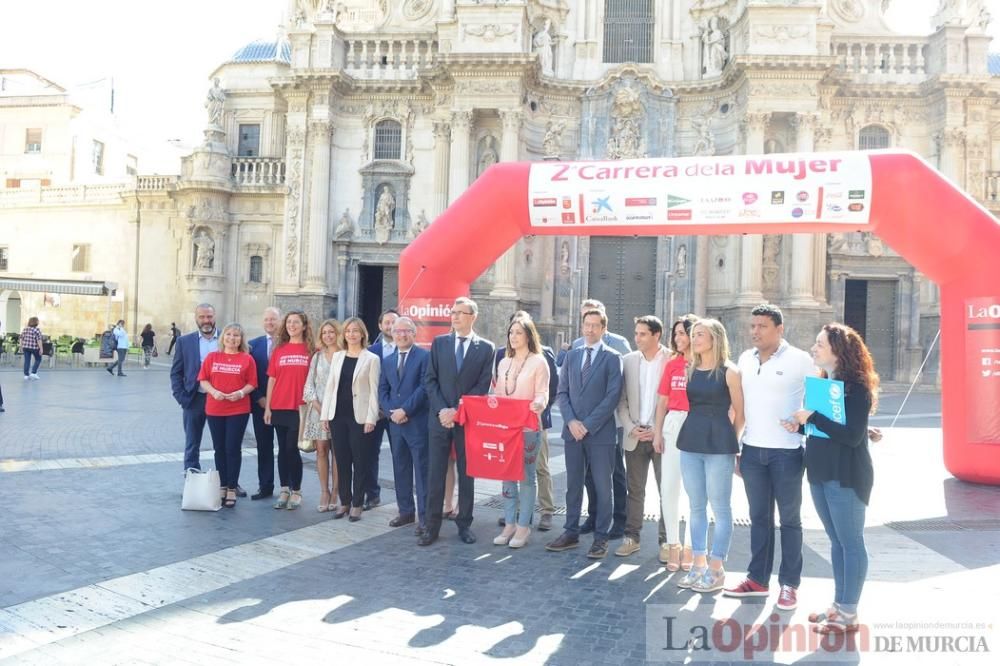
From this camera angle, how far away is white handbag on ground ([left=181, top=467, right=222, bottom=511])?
7.36 m

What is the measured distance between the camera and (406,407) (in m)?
7.03

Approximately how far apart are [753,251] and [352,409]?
18.7 metres

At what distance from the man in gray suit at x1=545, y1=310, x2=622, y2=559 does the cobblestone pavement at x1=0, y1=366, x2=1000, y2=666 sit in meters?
0.31

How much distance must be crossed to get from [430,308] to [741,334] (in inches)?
565

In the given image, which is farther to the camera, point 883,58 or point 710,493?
point 883,58

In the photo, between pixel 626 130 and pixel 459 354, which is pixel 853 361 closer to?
pixel 459 354

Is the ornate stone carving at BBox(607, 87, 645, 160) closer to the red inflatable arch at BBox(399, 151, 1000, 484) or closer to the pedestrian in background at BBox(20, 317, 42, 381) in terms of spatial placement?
the red inflatable arch at BBox(399, 151, 1000, 484)

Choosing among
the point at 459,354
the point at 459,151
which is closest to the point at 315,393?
the point at 459,354

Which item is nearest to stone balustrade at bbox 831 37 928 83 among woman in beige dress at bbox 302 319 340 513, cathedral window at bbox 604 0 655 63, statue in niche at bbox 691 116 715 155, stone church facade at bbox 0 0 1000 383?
stone church facade at bbox 0 0 1000 383

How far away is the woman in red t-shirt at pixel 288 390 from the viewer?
7770 mm

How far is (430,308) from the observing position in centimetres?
1151

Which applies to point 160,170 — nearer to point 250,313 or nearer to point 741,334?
point 250,313

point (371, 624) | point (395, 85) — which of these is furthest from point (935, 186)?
point (395, 85)

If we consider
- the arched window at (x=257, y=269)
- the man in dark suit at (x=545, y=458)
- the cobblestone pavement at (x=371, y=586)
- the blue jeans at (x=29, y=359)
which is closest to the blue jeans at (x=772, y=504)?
the cobblestone pavement at (x=371, y=586)
